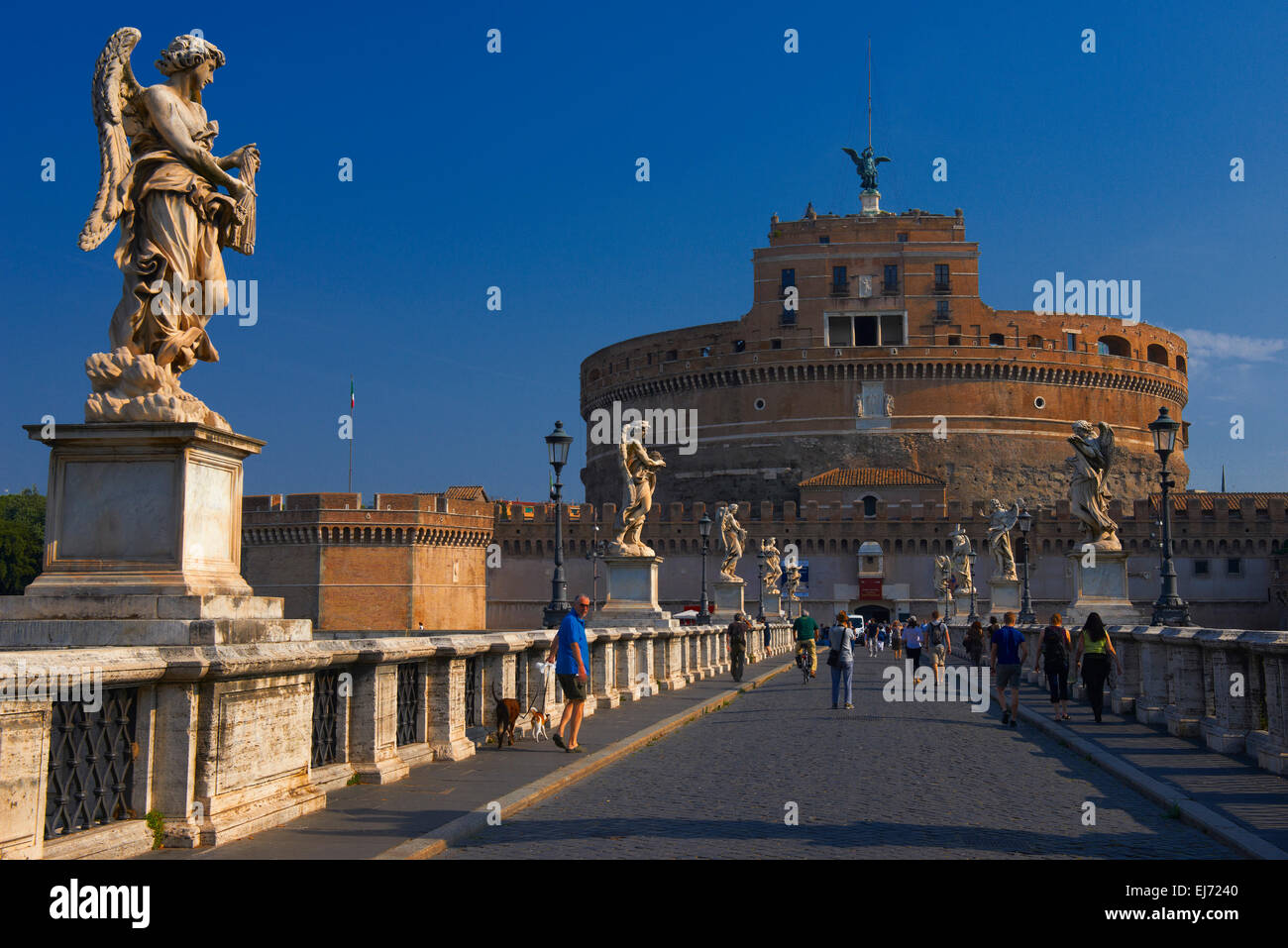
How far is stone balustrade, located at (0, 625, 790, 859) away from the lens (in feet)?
17.1

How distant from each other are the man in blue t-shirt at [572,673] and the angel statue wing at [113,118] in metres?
5.96

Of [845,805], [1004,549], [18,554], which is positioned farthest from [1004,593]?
[18,554]

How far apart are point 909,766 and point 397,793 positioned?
484 centimetres

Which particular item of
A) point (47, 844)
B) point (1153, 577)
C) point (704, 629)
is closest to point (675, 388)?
point (1153, 577)

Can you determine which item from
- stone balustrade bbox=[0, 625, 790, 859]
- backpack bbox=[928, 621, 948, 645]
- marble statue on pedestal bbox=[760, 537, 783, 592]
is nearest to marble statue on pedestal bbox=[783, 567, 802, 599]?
marble statue on pedestal bbox=[760, 537, 783, 592]

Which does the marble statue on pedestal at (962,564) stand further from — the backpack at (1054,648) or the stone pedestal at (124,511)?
the stone pedestal at (124,511)

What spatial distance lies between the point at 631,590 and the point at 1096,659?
8090 mm

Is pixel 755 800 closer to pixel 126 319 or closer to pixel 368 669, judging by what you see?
pixel 368 669

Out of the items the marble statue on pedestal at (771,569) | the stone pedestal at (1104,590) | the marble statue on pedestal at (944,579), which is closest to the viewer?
the stone pedestal at (1104,590)

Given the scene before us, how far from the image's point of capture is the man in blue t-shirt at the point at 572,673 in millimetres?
11820

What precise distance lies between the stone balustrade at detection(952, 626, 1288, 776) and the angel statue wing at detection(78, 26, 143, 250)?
8.37 m

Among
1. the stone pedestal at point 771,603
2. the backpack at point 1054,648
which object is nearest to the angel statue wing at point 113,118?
the backpack at point 1054,648

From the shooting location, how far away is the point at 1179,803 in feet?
28.9

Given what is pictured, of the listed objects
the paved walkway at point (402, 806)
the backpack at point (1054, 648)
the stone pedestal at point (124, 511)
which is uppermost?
the stone pedestal at point (124, 511)
